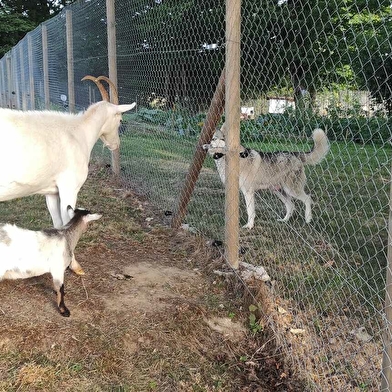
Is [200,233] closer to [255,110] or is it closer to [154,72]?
[255,110]

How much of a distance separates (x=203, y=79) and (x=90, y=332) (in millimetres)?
3136

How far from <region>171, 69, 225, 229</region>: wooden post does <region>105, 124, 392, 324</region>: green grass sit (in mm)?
178

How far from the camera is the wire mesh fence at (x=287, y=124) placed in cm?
271

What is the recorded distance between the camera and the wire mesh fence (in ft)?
8.90

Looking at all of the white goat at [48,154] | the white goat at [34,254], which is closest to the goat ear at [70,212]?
the white goat at [48,154]

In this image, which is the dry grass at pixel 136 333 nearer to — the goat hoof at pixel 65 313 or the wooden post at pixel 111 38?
the goat hoof at pixel 65 313

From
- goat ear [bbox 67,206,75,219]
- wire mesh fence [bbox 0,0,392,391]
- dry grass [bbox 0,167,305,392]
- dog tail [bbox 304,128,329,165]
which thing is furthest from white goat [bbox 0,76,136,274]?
dog tail [bbox 304,128,329,165]

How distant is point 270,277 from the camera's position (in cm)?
407

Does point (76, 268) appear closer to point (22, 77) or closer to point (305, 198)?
point (305, 198)

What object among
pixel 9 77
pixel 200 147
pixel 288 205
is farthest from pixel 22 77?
pixel 200 147

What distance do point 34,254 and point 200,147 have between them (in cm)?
187

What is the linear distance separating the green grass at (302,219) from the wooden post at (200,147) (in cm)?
18

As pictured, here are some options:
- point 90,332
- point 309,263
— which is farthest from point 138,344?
point 309,263

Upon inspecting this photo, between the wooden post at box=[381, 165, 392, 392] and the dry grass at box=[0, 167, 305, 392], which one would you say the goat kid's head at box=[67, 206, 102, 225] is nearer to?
the dry grass at box=[0, 167, 305, 392]
